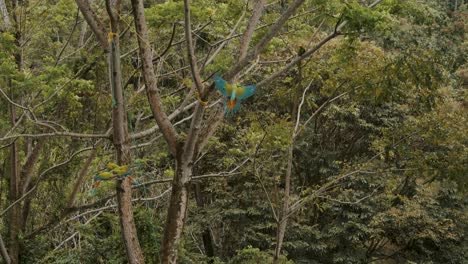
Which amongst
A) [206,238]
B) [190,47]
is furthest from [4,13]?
[206,238]

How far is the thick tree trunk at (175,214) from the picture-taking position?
11.6 feet

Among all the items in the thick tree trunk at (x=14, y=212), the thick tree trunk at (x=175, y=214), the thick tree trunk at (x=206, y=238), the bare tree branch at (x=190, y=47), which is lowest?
the thick tree trunk at (x=206, y=238)

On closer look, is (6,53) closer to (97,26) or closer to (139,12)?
(97,26)

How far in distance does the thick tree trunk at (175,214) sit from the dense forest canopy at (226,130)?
0.05ft

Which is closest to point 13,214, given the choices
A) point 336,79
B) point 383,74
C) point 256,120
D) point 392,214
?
point 256,120

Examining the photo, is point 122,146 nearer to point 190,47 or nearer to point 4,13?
point 190,47

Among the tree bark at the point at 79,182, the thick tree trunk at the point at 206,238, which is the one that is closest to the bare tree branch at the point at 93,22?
the tree bark at the point at 79,182

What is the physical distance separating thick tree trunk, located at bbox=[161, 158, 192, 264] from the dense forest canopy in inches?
0.5

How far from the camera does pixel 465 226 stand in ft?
33.1

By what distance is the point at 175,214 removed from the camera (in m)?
3.52

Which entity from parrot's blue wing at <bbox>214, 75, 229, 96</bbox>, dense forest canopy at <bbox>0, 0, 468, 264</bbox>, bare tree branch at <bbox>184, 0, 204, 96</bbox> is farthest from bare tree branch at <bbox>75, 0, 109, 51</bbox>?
parrot's blue wing at <bbox>214, 75, 229, 96</bbox>

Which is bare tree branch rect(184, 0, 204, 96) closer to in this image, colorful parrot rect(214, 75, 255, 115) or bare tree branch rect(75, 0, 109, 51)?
colorful parrot rect(214, 75, 255, 115)

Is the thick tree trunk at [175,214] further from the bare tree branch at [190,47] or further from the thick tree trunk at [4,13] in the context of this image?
the thick tree trunk at [4,13]

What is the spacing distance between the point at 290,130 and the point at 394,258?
5.39m
